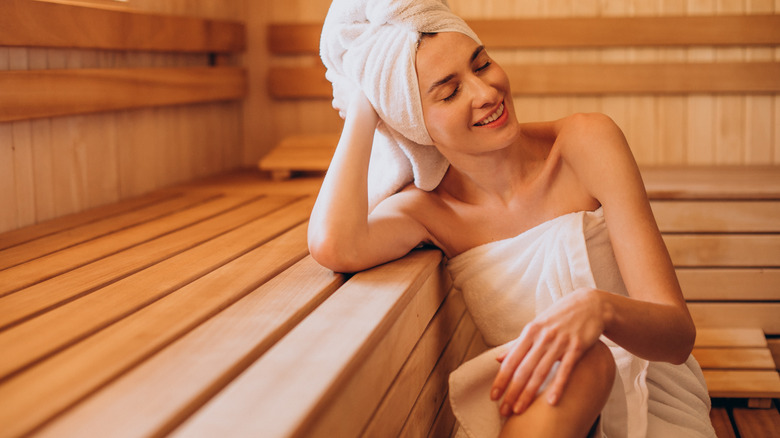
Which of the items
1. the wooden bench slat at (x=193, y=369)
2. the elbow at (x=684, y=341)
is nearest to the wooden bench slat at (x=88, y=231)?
the wooden bench slat at (x=193, y=369)

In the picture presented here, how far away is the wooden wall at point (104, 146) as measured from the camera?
2211 mm

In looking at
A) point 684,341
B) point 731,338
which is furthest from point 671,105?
point 684,341

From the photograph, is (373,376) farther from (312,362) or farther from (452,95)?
(452,95)

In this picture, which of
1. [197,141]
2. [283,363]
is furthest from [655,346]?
[197,141]

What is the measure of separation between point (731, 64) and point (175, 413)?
311cm

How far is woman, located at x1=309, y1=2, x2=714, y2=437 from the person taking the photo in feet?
4.26

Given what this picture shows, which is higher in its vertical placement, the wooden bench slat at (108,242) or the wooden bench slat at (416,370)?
the wooden bench slat at (108,242)

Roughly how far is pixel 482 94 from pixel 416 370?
553 millimetres

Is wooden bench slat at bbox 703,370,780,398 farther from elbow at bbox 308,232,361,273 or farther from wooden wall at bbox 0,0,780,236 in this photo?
elbow at bbox 308,232,361,273

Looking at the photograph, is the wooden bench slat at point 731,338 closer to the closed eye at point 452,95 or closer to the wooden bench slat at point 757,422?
the wooden bench slat at point 757,422

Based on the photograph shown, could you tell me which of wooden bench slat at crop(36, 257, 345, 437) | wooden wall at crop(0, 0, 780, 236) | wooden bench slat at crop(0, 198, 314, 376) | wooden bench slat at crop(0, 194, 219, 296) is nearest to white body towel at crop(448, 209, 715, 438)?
wooden bench slat at crop(36, 257, 345, 437)

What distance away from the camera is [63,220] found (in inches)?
93.0

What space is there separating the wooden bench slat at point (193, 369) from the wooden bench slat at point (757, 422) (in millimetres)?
1651

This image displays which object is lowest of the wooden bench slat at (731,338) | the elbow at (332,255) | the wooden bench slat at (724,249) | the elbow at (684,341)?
the wooden bench slat at (731,338)
